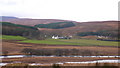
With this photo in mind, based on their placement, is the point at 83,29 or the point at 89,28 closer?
the point at 83,29

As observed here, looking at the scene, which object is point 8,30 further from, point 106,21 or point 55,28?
point 106,21

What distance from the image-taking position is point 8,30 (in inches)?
3487

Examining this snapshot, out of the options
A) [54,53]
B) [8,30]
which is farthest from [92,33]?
→ [54,53]

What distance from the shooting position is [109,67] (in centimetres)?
2491

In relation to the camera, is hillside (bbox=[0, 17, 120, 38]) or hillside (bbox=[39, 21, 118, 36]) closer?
hillside (bbox=[0, 17, 120, 38])

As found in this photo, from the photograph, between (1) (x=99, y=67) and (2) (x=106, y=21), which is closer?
(1) (x=99, y=67)

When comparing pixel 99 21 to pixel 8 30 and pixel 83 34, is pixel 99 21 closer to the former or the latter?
pixel 83 34

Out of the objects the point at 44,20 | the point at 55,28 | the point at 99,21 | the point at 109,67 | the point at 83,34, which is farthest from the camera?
the point at 44,20

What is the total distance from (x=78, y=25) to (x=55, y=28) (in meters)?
15.4

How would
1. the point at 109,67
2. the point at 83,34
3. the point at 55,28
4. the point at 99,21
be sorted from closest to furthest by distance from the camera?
the point at 109,67, the point at 83,34, the point at 55,28, the point at 99,21

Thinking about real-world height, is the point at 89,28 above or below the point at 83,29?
above

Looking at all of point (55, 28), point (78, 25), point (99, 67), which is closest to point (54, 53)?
point (99, 67)

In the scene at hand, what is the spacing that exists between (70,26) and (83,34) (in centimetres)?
2698

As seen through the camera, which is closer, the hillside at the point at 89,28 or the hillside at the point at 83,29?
the hillside at the point at 83,29
